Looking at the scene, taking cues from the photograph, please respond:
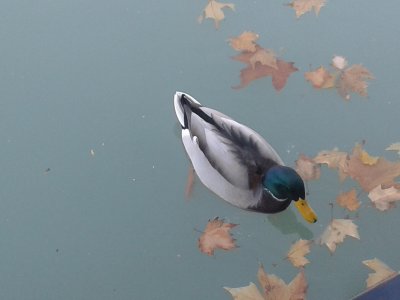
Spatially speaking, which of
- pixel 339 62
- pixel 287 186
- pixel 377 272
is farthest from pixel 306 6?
pixel 377 272

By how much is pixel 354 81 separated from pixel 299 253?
719 mm

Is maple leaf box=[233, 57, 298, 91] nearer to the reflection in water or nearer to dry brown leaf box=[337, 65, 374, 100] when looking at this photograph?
dry brown leaf box=[337, 65, 374, 100]

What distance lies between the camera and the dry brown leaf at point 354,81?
2107 mm

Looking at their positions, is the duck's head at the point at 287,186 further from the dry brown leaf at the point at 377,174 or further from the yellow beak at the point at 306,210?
the dry brown leaf at the point at 377,174

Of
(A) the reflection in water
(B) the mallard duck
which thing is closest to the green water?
(A) the reflection in water

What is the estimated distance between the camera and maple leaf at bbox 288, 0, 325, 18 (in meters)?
2.29

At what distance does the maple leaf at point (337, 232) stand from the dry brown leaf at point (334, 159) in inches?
6.4

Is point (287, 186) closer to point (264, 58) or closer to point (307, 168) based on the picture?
point (307, 168)

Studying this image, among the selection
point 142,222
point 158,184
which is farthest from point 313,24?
point 142,222

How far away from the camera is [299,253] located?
182 centimetres

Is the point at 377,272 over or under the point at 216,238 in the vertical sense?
under

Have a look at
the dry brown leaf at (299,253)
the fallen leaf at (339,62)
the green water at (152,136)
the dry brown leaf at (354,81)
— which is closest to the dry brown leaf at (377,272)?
the green water at (152,136)

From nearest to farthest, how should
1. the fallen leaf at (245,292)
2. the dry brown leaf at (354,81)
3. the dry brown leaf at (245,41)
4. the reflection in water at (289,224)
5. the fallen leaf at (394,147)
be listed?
the fallen leaf at (245,292) → the reflection in water at (289,224) → the fallen leaf at (394,147) → the dry brown leaf at (354,81) → the dry brown leaf at (245,41)

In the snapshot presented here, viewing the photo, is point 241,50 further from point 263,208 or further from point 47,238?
point 47,238
